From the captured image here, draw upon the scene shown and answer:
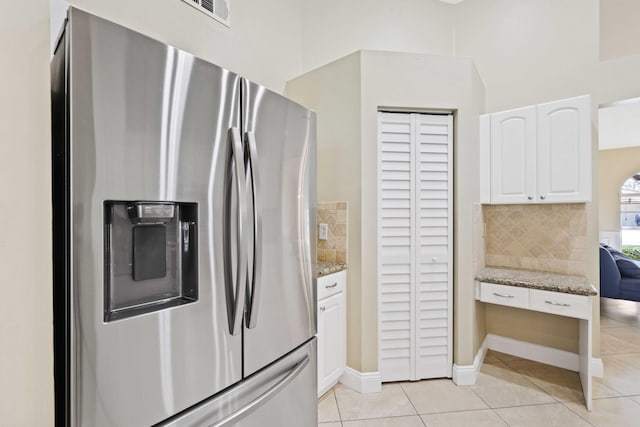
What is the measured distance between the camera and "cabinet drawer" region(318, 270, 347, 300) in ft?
7.09

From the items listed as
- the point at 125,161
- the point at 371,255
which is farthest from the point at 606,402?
the point at 125,161

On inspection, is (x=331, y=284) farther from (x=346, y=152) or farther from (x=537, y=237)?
(x=537, y=237)

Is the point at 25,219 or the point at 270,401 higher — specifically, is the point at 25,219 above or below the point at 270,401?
above

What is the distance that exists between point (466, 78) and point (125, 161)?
246 cm

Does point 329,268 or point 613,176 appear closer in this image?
point 329,268

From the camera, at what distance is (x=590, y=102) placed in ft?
8.05

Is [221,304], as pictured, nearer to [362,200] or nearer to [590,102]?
[362,200]

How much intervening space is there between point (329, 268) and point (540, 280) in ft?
5.29

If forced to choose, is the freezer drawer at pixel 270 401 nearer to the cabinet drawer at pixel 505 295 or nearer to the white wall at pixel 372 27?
the cabinet drawer at pixel 505 295

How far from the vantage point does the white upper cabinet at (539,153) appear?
7.97ft

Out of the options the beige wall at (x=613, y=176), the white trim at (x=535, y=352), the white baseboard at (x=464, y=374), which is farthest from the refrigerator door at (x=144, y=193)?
the beige wall at (x=613, y=176)

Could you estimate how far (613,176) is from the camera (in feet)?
22.4

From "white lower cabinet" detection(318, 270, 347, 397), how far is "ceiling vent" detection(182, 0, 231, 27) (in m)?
1.82

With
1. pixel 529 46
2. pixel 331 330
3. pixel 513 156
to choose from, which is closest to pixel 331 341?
pixel 331 330
